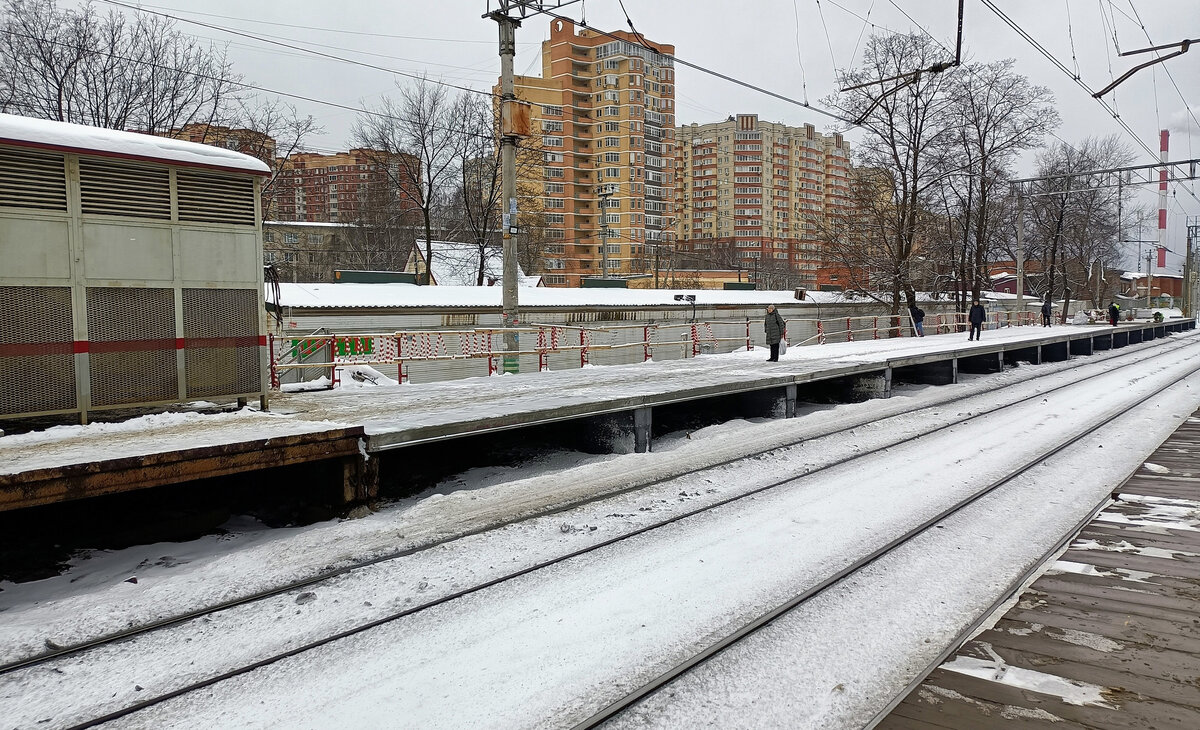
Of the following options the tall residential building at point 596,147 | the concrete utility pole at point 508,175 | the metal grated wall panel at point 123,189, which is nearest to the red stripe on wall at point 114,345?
the metal grated wall panel at point 123,189

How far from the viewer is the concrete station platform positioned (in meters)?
5.95

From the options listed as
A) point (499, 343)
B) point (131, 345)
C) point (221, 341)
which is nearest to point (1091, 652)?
point (221, 341)

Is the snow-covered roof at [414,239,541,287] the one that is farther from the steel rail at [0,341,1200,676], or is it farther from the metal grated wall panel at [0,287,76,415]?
the metal grated wall panel at [0,287,76,415]

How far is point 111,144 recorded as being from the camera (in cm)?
752

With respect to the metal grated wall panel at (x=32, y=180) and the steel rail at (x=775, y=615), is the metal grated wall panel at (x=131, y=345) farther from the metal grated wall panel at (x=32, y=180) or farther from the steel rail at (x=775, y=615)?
the steel rail at (x=775, y=615)

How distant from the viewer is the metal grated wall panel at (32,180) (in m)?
6.96

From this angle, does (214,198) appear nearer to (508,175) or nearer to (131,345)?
(131,345)

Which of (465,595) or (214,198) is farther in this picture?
(214,198)

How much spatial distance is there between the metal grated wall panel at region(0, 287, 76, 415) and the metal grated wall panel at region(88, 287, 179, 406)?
0.69 ft

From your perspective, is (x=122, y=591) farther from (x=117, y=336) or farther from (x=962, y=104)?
(x=962, y=104)

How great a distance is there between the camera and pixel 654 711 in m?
4.00

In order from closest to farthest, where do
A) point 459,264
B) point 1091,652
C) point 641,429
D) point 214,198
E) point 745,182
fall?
point 1091,652 → point 214,198 → point 641,429 → point 459,264 → point 745,182

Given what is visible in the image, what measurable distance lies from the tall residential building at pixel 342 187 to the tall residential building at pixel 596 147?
26.2 metres

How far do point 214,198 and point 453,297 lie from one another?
19717mm
